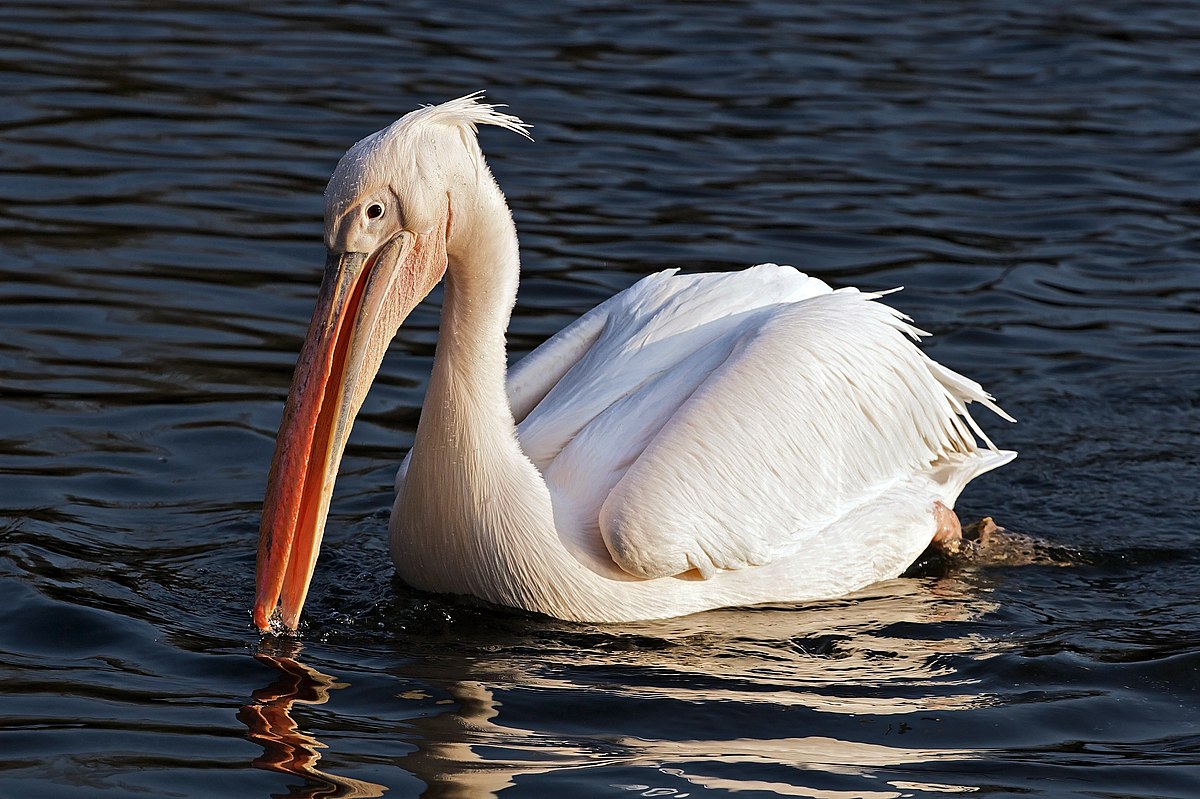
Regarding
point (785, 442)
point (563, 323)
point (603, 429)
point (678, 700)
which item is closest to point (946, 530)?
point (785, 442)

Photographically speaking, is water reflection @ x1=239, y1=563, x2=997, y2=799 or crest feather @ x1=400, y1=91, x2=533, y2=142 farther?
crest feather @ x1=400, y1=91, x2=533, y2=142

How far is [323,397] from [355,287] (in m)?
0.27

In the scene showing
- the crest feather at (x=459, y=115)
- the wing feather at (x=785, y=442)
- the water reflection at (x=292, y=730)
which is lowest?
the water reflection at (x=292, y=730)

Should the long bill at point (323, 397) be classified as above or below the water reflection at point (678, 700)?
above

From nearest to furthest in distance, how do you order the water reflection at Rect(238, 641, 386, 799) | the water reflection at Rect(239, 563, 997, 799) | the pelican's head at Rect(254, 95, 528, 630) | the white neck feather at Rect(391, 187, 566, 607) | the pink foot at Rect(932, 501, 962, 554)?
the water reflection at Rect(238, 641, 386, 799) → the water reflection at Rect(239, 563, 997, 799) → the pelican's head at Rect(254, 95, 528, 630) → the white neck feather at Rect(391, 187, 566, 607) → the pink foot at Rect(932, 501, 962, 554)

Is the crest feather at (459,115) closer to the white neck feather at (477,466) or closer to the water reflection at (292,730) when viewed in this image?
the white neck feather at (477,466)

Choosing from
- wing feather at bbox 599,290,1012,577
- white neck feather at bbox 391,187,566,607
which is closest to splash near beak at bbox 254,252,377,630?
white neck feather at bbox 391,187,566,607

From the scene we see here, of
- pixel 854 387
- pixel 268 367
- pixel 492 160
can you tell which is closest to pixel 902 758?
pixel 854 387

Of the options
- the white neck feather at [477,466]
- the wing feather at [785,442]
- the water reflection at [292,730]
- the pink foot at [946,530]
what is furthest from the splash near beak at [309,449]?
the pink foot at [946,530]

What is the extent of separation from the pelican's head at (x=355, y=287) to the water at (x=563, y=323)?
30 cm

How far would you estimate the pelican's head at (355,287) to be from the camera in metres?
4.20

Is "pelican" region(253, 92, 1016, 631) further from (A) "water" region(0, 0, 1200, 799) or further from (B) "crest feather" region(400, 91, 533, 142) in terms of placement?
(A) "water" region(0, 0, 1200, 799)

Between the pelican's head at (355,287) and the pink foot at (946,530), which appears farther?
the pink foot at (946,530)

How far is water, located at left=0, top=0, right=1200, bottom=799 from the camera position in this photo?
3914mm
